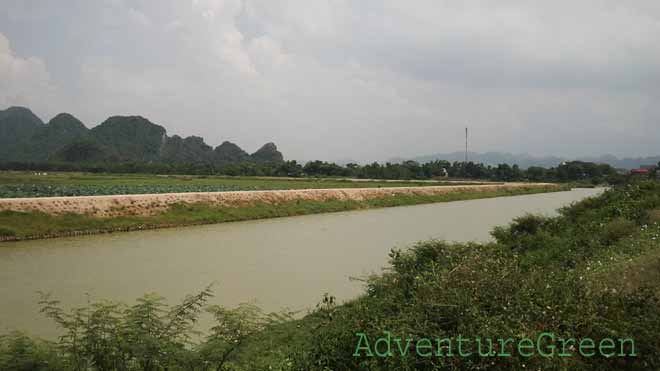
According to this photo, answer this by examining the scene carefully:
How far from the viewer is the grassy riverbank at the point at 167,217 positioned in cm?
1498

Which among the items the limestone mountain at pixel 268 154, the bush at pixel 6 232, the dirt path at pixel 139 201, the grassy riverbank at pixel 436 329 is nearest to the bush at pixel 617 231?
the grassy riverbank at pixel 436 329

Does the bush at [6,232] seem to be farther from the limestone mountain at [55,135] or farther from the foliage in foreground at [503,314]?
the limestone mountain at [55,135]

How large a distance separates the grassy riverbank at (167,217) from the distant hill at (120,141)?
8138cm

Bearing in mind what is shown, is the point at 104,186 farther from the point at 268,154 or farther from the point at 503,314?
the point at 268,154

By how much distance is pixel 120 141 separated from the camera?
10944 cm

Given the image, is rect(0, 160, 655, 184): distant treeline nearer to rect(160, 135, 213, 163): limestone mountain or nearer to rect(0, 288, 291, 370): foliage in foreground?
rect(160, 135, 213, 163): limestone mountain

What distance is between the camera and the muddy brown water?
811 cm

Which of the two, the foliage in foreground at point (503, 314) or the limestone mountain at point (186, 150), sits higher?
the limestone mountain at point (186, 150)

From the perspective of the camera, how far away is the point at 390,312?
4441 mm

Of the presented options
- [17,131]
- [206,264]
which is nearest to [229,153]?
[17,131]

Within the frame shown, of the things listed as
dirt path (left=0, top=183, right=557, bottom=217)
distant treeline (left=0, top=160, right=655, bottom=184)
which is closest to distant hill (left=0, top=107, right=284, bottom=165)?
distant treeline (left=0, top=160, right=655, bottom=184)

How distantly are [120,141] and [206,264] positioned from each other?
362 feet

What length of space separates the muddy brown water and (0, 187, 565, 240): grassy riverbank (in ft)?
2.89

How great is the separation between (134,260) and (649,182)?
549 inches
